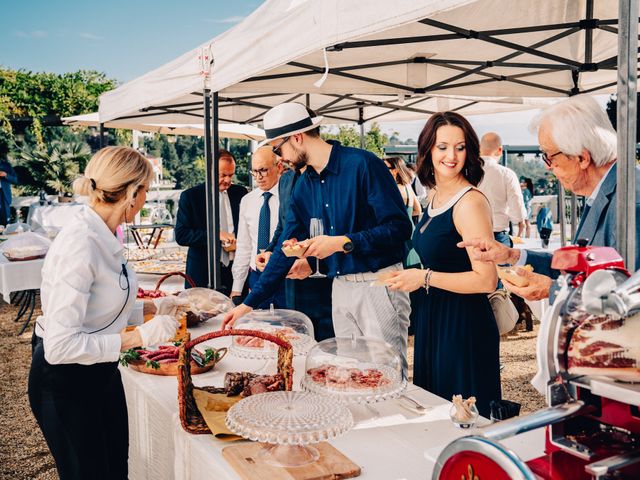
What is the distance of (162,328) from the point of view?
5.92ft

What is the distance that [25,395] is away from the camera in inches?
177

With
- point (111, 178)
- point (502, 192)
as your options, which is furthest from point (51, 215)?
point (111, 178)

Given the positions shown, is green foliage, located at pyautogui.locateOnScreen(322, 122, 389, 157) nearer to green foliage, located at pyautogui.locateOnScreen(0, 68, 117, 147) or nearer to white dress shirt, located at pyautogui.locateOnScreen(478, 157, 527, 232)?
green foliage, located at pyautogui.locateOnScreen(0, 68, 117, 147)

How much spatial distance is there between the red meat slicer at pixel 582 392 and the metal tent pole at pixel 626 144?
1.49 ft

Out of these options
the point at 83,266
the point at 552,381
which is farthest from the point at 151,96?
the point at 552,381

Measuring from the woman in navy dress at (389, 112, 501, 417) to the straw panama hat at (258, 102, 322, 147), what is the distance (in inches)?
22.3

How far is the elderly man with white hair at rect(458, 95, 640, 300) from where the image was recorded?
1508 millimetres

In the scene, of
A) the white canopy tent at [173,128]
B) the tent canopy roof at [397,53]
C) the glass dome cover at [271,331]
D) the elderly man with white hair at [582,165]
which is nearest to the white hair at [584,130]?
the elderly man with white hair at [582,165]

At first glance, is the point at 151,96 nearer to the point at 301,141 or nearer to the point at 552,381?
the point at 301,141

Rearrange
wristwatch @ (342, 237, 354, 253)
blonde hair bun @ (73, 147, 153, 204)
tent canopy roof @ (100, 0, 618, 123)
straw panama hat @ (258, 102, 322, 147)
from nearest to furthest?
blonde hair bun @ (73, 147, 153, 204)
tent canopy roof @ (100, 0, 618, 123)
wristwatch @ (342, 237, 354, 253)
straw panama hat @ (258, 102, 322, 147)

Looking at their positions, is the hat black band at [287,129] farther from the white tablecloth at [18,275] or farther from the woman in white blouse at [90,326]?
the white tablecloth at [18,275]

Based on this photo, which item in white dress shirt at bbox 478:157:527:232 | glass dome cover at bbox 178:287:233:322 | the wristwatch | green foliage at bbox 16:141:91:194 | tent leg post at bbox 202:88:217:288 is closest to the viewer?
the wristwatch

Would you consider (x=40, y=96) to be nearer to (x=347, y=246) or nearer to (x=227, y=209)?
(x=227, y=209)

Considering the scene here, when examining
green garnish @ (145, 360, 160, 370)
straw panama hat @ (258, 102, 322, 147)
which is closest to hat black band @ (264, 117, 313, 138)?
straw panama hat @ (258, 102, 322, 147)
